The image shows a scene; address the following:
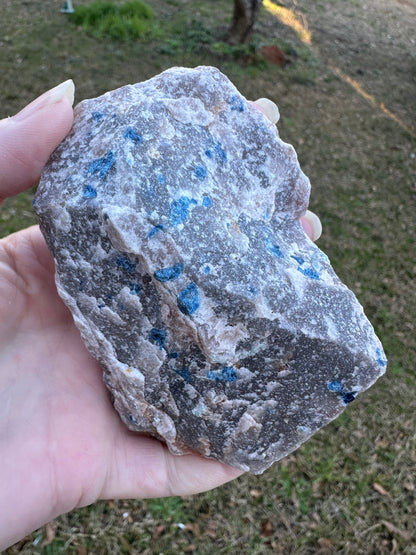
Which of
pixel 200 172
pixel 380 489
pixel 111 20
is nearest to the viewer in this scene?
pixel 200 172

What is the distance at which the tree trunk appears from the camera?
18.0ft

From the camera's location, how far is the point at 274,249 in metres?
1.65

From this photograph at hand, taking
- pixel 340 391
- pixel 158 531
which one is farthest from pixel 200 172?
pixel 158 531

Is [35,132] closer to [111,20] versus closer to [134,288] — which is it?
[134,288]

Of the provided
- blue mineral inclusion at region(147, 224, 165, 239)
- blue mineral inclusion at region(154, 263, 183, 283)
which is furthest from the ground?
blue mineral inclusion at region(147, 224, 165, 239)

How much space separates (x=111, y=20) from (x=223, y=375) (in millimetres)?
5121

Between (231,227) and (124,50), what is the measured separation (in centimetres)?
450

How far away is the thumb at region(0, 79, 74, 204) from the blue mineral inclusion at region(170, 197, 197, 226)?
19.0 inches

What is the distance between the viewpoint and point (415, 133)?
16.9 feet

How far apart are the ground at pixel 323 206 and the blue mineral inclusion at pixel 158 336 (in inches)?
48.6

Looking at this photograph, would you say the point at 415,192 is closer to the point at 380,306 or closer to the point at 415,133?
the point at 415,133

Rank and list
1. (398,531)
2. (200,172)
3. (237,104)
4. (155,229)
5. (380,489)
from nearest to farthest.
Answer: (155,229), (200,172), (237,104), (398,531), (380,489)

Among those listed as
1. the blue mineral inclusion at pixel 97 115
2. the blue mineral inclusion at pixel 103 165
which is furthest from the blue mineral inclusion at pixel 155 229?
the blue mineral inclusion at pixel 97 115

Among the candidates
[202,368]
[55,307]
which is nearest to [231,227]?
[202,368]
